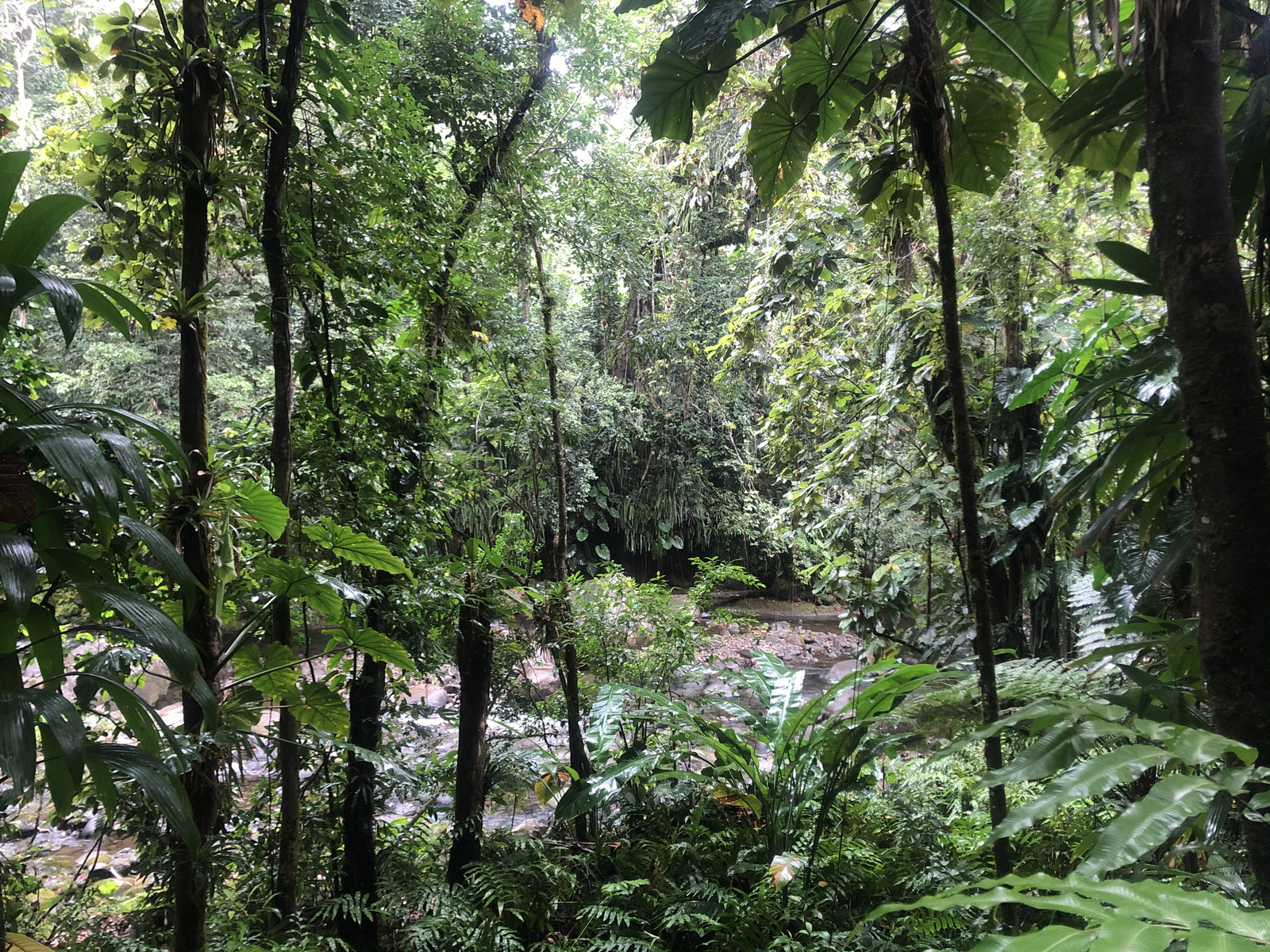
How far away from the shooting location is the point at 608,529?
28.2ft

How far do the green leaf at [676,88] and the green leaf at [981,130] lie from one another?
0.47 m

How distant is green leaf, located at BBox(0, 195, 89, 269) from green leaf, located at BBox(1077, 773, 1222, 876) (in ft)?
4.52

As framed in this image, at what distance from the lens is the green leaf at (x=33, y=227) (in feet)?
2.99

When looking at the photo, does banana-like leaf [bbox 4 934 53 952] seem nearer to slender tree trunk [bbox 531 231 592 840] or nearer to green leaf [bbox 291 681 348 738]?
green leaf [bbox 291 681 348 738]

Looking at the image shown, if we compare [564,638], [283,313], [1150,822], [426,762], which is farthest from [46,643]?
[426,762]

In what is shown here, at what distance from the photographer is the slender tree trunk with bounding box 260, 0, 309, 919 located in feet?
5.50

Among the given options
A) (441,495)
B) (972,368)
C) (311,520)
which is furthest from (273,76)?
(972,368)

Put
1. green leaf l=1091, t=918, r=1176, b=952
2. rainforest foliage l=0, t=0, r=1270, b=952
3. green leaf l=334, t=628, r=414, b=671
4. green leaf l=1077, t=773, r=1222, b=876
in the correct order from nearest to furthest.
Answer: green leaf l=1091, t=918, r=1176, b=952, green leaf l=1077, t=773, r=1222, b=876, rainforest foliage l=0, t=0, r=1270, b=952, green leaf l=334, t=628, r=414, b=671

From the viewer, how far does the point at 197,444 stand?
4.52ft

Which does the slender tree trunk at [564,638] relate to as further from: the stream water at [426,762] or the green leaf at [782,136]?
the green leaf at [782,136]

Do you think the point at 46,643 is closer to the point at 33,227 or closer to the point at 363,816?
the point at 33,227

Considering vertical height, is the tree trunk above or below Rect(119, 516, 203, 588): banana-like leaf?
below

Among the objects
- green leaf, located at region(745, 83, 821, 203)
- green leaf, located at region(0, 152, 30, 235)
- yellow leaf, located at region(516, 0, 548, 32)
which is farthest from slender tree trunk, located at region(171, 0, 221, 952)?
yellow leaf, located at region(516, 0, 548, 32)

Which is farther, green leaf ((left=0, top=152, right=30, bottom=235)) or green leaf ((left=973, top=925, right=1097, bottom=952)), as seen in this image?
green leaf ((left=0, top=152, right=30, bottom=235))
